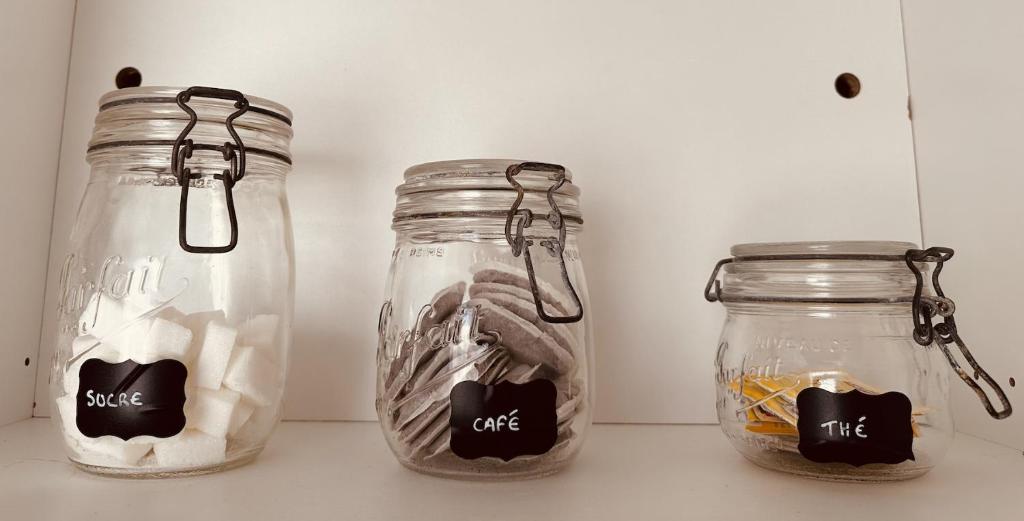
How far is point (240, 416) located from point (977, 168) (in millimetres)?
775

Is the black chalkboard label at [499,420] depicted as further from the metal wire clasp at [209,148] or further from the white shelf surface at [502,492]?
the metal wire clasp at [209,148]

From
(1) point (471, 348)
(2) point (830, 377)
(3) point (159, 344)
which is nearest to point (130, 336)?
(3) point (159, 344)

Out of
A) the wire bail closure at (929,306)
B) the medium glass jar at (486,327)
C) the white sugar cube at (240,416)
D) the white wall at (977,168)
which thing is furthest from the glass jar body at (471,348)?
the white wall at (977,168)

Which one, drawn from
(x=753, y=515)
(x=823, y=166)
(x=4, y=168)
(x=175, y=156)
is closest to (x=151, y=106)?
(x=175, y=156)

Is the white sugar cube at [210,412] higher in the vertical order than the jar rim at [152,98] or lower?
lower

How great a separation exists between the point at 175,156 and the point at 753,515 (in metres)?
0.50

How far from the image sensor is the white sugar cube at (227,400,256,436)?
56cm

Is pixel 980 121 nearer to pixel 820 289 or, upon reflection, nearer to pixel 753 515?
pixel 820 289

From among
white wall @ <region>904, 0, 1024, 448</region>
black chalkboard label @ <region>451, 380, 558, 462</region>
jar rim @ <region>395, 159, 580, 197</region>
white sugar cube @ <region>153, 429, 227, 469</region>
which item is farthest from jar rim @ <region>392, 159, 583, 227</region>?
white wall @ <region>904, 0, 1024, 448</region>

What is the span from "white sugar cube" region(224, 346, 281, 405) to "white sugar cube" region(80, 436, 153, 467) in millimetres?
76

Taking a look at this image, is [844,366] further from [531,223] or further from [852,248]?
[531,223]

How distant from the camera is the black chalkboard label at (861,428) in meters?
0.54

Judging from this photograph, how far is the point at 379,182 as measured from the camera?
0.83 metres

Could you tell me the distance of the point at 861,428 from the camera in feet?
1.77
